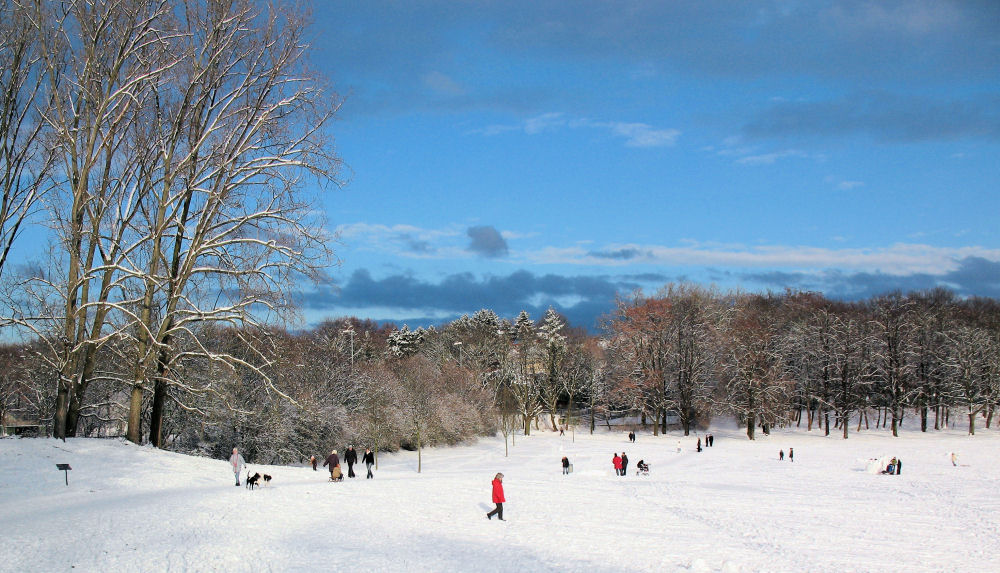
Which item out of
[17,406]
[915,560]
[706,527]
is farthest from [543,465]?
[17,406]

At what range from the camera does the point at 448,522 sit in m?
18.5

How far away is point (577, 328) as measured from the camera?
10906cm

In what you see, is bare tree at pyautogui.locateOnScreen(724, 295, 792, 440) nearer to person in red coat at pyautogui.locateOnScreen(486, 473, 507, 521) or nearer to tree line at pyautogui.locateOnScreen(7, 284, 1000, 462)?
tree line at pyautogui.locateOnScreen(7, 284, 1000, 462)

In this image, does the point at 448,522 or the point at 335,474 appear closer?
the point at 448,522

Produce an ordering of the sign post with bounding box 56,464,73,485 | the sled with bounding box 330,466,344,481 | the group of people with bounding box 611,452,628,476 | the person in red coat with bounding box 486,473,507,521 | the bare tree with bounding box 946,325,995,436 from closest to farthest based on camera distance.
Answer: the sign post with bounding box 56,464,73,485, the person in red coat with bounding box 486,473,507,521, the sled with bounding box 330,466,344,481, the group of people with bounding box 611,452,628,476, the bare tree with bounding box 946,325,995,436

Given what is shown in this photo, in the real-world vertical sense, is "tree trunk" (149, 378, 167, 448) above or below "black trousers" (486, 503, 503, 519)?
above

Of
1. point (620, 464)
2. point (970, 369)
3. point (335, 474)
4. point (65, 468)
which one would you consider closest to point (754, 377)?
point (970, 369)

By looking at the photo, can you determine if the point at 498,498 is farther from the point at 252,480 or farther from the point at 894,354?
the point at 894,354

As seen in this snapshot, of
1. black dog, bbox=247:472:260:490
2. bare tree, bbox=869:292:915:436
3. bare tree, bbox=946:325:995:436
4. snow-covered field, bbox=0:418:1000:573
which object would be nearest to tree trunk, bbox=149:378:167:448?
snow-covered field, bbox=0:418:1000:573

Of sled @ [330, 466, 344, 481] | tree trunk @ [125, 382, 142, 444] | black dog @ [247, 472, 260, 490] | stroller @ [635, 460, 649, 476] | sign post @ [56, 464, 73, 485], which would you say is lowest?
stroller @ [635, 460, 649, 476]

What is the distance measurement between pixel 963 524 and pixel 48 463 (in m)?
29.8

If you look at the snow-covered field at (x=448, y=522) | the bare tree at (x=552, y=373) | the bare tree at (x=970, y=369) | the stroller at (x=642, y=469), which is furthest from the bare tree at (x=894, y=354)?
the stroller at (x=642, y=469)

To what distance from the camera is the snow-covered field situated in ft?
45.1

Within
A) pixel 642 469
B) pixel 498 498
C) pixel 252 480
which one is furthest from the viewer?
pixel 642 469
